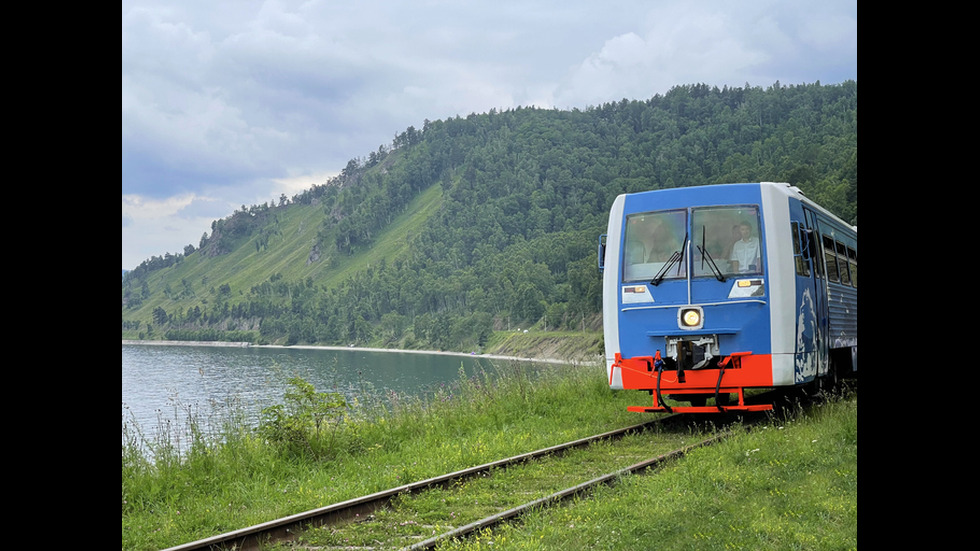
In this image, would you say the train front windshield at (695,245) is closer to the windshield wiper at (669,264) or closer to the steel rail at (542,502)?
the windshield wiper at (669,264)

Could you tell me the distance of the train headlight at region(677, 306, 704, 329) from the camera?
Result: 10523 mm

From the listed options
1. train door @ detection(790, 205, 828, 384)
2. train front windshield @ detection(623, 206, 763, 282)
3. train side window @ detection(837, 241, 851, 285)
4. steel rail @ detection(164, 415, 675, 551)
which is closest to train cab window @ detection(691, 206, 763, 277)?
train front windshield @ detection(623, 206, 763, 282)

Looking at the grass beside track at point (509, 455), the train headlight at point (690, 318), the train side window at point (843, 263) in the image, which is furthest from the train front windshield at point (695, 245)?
the train side window at point (843, 263)

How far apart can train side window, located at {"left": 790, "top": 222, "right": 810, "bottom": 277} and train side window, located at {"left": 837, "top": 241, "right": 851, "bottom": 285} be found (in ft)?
10.4

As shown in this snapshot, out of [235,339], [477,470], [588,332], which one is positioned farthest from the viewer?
[235,339]

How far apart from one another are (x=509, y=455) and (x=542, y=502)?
275cm

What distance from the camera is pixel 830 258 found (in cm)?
1324

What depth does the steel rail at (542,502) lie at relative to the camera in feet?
18.3

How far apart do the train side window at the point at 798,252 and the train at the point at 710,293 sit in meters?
0.02
